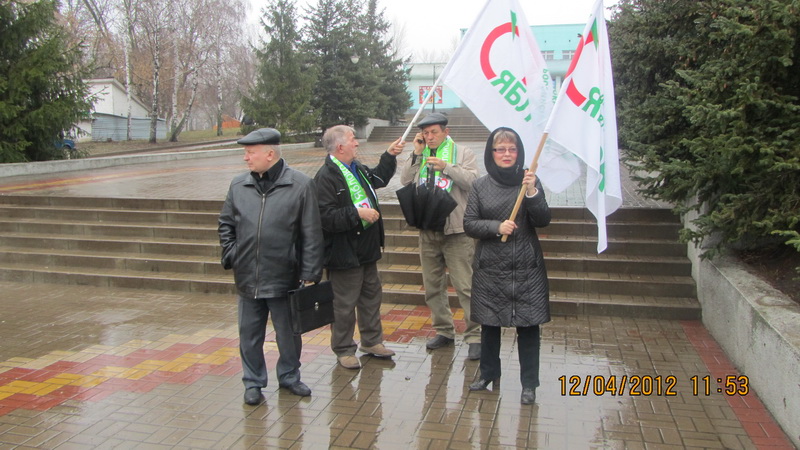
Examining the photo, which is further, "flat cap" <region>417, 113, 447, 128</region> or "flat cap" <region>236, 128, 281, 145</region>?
"flat cap" <region>417, 113, 447, 128</region>

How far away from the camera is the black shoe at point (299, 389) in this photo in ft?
14.9

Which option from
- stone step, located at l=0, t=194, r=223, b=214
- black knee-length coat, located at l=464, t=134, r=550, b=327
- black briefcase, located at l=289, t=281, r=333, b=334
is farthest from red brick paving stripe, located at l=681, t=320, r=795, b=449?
stone step, located at l=0, t=194, r=223, b=214

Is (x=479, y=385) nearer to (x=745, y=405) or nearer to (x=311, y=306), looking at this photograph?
(x=311, y=306)

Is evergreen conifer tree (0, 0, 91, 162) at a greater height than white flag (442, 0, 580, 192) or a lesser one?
greater

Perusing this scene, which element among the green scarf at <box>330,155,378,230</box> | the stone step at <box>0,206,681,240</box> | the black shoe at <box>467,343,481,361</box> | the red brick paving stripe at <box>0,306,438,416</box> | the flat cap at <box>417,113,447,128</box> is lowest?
the red brick paving stripe at <box>0,306,438,416</box>

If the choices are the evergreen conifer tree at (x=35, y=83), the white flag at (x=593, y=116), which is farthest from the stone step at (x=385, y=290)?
the evergreen conifer tree at (x=35, y=83)

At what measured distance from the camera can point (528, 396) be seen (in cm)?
438

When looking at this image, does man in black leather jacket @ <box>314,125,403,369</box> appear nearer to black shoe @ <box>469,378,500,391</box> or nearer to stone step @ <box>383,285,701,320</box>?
black shoe @ <box>469,378,500,391</box>

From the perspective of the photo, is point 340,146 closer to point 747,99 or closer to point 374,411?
point 374,411

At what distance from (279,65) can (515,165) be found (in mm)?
26435

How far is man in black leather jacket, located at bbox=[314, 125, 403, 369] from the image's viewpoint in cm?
484

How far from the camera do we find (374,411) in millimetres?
4316

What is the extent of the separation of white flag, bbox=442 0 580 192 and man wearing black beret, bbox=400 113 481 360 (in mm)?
353

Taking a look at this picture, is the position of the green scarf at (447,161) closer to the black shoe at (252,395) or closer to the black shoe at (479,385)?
the black shoe at (479,385)
